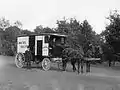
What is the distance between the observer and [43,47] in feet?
60.0

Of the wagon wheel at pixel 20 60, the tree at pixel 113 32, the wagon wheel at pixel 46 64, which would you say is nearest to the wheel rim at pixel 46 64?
the wagon wheel at pixel 46 64

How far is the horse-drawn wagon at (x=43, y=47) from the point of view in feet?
59.4

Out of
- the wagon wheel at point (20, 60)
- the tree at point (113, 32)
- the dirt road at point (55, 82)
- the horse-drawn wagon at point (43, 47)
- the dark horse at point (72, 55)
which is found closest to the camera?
the dirt road at point (55, 82)

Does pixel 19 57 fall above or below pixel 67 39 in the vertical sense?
below

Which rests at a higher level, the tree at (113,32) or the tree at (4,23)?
the tree at (4,23)

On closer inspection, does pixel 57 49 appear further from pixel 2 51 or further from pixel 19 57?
pixel 2 51

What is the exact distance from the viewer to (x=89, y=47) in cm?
1720

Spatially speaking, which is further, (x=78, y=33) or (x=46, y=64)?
(x=78, y=33)

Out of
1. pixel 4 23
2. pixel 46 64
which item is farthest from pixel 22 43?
pixel 4 23

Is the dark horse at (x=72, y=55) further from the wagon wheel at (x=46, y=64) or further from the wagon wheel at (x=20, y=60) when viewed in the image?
the wagon wheel at (x=20, y=60)

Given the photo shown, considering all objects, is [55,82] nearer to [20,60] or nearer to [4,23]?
[20,60]

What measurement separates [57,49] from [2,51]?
21.5 metres

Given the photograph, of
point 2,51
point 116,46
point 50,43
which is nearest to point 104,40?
point 116,46

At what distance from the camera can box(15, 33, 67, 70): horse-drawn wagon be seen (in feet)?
59.4
